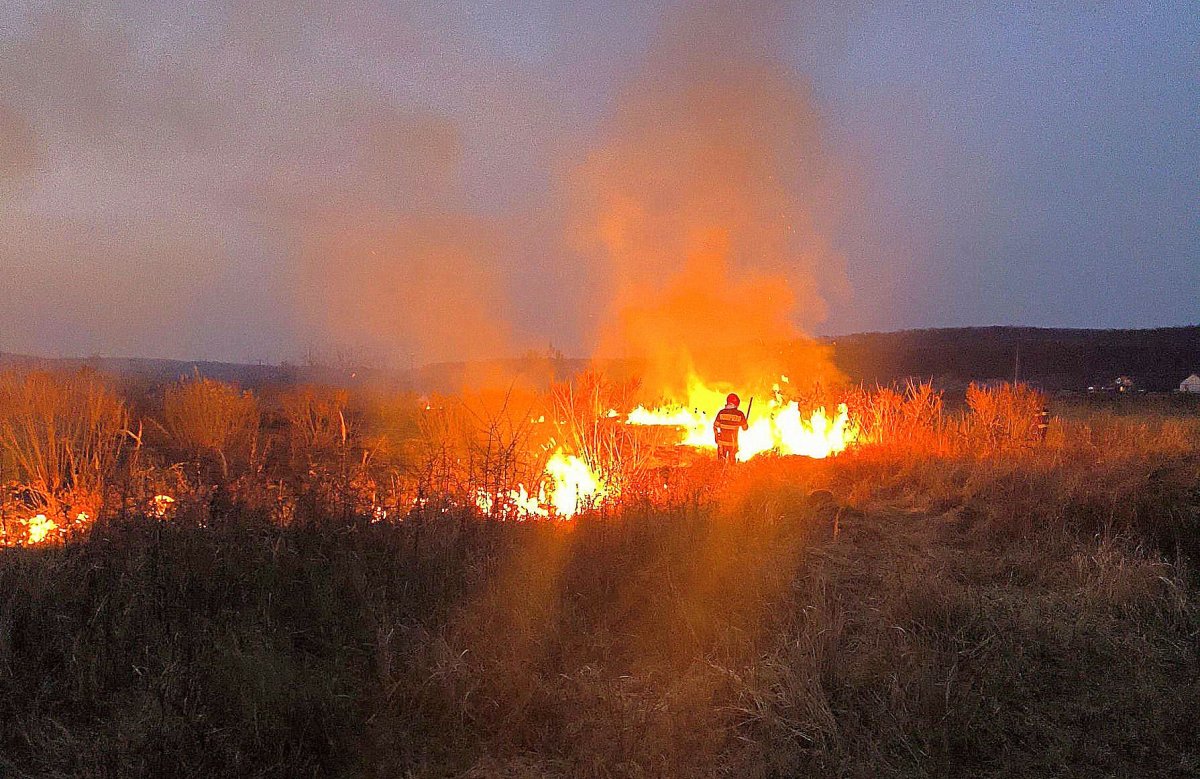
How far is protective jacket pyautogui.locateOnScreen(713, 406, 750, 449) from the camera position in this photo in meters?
10.2

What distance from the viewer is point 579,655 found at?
3873 millimetres

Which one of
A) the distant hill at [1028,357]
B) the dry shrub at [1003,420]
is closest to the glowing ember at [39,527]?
the dry shrub at [1003,420]

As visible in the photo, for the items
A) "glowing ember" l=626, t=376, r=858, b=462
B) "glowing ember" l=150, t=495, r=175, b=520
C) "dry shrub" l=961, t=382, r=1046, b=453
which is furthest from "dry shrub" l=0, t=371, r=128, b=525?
"dry shrub" l=961, t=382, r=1046, b=453

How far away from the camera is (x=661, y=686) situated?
11.9ft

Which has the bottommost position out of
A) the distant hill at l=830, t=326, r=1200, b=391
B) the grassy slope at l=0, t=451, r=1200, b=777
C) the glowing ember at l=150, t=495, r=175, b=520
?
the grassy slope at l=0, t=451, r=1200, b=777

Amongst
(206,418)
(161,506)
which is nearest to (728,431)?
(161,506)

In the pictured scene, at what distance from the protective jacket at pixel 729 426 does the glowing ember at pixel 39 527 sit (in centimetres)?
776

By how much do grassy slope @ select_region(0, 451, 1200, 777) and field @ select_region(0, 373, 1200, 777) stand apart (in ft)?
0.05

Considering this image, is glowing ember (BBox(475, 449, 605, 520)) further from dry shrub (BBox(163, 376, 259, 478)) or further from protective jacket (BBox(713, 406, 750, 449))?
dry shrub (BBox(163, 376, 259, 478))

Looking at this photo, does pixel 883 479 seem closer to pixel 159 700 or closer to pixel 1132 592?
pixel 1132 592

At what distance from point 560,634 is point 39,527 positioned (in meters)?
4.50

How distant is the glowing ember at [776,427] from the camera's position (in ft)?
41.0

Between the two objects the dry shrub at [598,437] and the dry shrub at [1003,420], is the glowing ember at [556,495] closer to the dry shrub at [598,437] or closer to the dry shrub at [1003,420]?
the dry shrub at [598,437]

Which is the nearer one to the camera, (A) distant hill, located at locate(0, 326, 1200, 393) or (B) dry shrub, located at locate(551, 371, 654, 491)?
(B) dry shrub, located at locate(551, 371, 654, 491)
